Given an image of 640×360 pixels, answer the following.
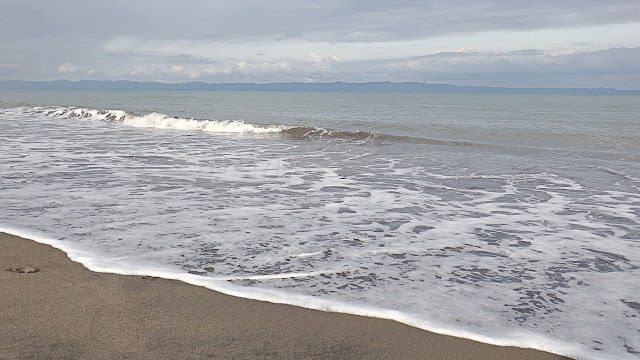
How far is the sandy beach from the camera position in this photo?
3479mm

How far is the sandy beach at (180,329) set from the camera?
11.4ft

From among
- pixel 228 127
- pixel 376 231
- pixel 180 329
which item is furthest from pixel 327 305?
pixel 228 127

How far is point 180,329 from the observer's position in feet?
12.5

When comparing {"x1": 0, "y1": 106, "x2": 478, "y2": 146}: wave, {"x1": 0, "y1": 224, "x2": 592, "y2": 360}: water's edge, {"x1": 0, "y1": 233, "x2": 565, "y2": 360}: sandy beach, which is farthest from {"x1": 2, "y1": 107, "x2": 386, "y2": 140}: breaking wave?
{"x1": 0, "y1": 233, "x2": 565, "y2": 360}: sandy beach

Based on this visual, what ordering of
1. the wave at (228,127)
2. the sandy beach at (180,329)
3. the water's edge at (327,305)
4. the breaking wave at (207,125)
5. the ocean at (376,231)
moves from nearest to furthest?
→ the sandy beach at (180,329), the water's edge at (327,305), the ocean at (376,231), the wave at (228,127), the breaking wave at (207,125)

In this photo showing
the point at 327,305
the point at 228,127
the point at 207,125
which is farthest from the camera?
the point at 207,125

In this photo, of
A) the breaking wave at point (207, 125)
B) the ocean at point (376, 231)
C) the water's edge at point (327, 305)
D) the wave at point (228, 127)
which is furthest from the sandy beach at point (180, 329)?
the breaking wave at point (207, 125)

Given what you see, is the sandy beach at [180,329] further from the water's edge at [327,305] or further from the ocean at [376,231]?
the ocean at [376,231]

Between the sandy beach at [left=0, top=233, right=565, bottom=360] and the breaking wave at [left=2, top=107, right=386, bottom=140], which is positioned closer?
the sandy beach at [left=0, top=233, right=565, bottom=360]

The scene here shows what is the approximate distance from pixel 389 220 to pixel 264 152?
378 inches

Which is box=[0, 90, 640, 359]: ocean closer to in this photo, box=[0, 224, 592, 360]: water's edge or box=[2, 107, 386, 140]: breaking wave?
box=[0, 224, 592, 360]: water's edge

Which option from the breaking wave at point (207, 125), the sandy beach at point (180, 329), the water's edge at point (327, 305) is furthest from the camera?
the breaking wave at point (207, 125)

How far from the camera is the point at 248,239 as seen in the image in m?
6.33

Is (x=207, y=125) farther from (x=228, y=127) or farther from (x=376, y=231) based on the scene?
(x=376, y=231)
